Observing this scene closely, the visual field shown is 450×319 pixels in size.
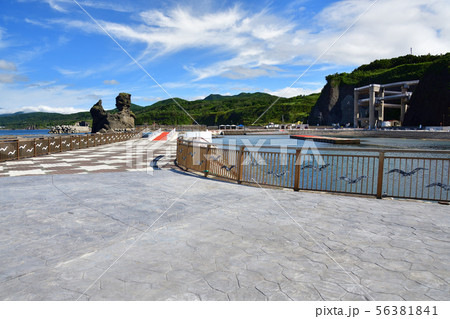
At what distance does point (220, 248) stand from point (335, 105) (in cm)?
13538

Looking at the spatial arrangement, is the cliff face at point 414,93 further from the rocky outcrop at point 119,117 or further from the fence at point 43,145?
the fence at point 43,145

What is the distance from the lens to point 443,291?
3.13 metres

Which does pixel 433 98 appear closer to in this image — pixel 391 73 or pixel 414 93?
pixel 414 93

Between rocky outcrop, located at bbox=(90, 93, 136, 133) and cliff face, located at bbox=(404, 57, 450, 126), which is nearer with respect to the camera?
cliff face, located at bbox=(404, 57, 450, 126)

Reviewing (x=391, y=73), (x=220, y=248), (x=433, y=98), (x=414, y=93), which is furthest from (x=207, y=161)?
(x=391, y=73)

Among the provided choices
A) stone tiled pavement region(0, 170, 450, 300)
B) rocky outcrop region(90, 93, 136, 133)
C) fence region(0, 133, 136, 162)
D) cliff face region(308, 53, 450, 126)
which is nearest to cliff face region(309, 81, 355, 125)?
cliff face region(308, 53, 450, 126)

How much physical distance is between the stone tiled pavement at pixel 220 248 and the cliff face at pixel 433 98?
88255 millimetres

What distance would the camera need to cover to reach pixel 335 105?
128m

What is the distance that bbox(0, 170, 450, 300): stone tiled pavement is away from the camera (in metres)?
3.14

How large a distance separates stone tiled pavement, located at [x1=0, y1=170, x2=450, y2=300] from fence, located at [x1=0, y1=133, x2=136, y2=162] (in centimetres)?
1135

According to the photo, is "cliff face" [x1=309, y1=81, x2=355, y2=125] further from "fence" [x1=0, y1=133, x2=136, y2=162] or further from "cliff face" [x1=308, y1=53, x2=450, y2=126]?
"fence" [x1=0, y1=133, x2=136, y2=162]

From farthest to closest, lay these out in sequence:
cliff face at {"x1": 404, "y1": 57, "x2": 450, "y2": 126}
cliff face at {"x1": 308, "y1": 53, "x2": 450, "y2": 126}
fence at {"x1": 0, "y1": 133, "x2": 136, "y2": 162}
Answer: cliff face at {"x1": 308, "y1": 53, "x2": 450, "y2": 126} → cliff face at {"x1": 404, "y1": 57, "x2": 450, "y2": 126} → fence at {"x1": 0, "y1": 133, "x2": 136, "y2": 162}

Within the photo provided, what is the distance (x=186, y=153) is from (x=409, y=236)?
31.8 feet
